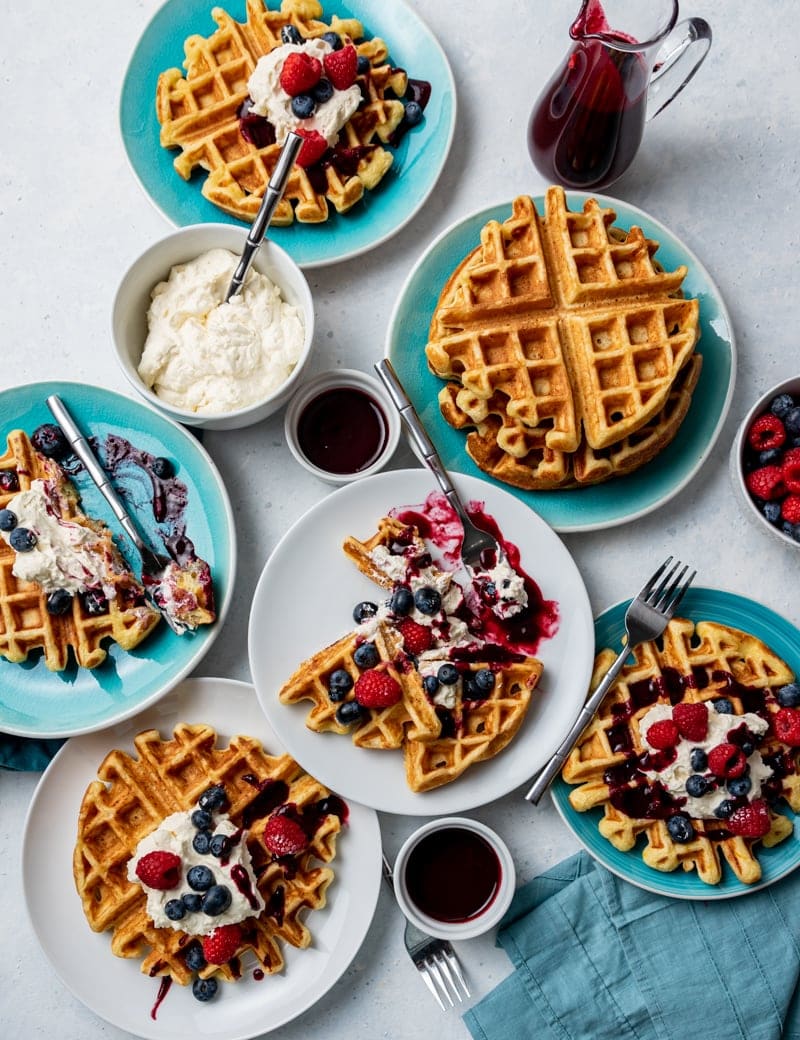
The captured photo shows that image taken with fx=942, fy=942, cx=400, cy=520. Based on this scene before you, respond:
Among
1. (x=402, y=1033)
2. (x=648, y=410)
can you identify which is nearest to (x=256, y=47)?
(x=648, y=410)

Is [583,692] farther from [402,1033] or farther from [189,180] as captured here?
[189,180]

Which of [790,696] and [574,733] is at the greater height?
[574,733]

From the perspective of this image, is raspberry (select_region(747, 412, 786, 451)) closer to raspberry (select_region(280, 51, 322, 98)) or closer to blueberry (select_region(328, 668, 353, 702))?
blueberry (select_region(328, 668, 353, 702))

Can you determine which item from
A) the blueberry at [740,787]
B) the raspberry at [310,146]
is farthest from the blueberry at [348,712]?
the raspberry at [310,146]

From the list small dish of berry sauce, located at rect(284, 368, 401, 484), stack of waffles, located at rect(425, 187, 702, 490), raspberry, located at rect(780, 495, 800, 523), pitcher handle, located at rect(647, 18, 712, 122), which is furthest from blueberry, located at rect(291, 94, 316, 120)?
raspberry, located at rect(780, 495, 800, 523)

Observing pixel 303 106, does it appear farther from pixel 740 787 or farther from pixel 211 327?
pixel 740 787

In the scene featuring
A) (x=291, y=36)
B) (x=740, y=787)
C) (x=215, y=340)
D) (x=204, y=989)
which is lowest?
(x=740, y=787)

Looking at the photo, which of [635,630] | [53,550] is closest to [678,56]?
[635,630]

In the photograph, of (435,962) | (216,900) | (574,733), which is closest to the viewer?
(216,900)
